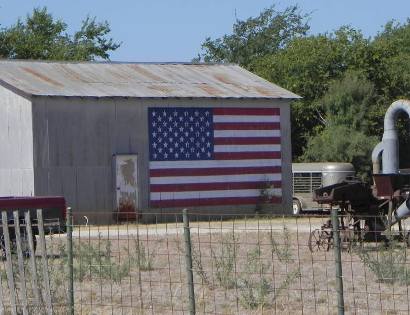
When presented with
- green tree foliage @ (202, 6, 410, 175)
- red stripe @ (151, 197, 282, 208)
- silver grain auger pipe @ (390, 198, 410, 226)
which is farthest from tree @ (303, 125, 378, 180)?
silver grain auger pipe @ (390, 198, 410, 226)

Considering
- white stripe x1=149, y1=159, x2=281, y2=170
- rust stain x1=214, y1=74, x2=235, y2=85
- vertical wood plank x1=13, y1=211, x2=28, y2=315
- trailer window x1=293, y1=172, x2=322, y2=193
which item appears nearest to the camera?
vertical wood plank x1=13, y1=211, x2=28, y2=315

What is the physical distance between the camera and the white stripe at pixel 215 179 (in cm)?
3931

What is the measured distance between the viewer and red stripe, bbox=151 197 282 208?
3938 cm

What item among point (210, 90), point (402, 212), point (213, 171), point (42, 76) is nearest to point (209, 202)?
point (213, 171)

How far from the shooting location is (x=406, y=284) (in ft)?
52.7

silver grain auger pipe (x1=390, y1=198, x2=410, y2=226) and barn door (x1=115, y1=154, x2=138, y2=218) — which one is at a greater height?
barn door (x1=115, y1=154, x2=138, y2=218)

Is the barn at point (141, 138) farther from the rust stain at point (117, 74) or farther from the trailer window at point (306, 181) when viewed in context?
the trailer window at point (306, 181)

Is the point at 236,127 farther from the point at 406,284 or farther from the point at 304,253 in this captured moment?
the point at 406,284

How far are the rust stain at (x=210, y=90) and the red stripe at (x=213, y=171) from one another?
8.24 feet

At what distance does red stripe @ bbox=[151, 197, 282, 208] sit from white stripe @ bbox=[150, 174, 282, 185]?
0.61 meters

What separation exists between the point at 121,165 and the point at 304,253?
53.8 ft

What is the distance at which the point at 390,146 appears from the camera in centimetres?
3547

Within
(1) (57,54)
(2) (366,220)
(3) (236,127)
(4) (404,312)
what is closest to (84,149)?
(3) (236,127)

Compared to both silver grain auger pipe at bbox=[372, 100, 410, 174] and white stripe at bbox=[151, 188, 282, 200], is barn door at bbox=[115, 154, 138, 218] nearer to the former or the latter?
white stripe at bbox=[151, 188, 282, 200]
